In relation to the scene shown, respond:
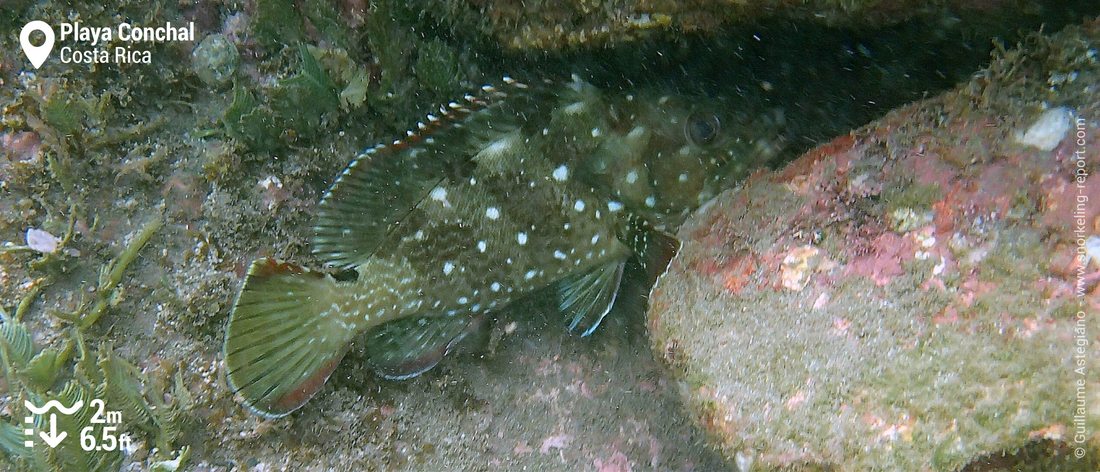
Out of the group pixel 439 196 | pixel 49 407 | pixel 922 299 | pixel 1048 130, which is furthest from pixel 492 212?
pixel 1048 130

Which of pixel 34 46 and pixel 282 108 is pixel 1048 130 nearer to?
pixel 282 108

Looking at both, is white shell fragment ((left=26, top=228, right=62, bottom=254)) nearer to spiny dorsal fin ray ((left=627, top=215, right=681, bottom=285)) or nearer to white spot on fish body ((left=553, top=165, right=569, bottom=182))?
white spot on fish body ((left=553, top=165, right=569, bottom=182))

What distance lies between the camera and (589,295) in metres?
3.52

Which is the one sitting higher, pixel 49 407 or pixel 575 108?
pixel 575 108

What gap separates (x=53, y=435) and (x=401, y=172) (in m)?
1.97

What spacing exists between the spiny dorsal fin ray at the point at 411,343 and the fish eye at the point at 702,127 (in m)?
1.66

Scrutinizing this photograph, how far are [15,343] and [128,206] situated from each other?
0.84 m

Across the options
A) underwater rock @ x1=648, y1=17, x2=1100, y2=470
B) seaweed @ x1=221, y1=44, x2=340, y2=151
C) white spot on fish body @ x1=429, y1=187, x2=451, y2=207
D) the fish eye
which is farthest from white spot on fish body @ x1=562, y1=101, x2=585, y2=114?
seaweed @ x1=221, y1=44, x2=340, y2=151

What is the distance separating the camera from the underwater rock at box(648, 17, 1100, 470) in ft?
6.29

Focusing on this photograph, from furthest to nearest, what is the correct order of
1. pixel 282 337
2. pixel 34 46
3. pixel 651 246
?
pixel 34 46 < pixel 651 246 < pixel 282 337

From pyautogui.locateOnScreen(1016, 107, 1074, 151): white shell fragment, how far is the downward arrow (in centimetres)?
407

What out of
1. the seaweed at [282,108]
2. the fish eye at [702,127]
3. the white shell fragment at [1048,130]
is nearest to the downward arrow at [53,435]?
the seaweed at [282,108]

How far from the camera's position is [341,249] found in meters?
3.29

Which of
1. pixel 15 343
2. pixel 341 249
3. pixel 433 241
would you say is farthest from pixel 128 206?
pixel 433 241
